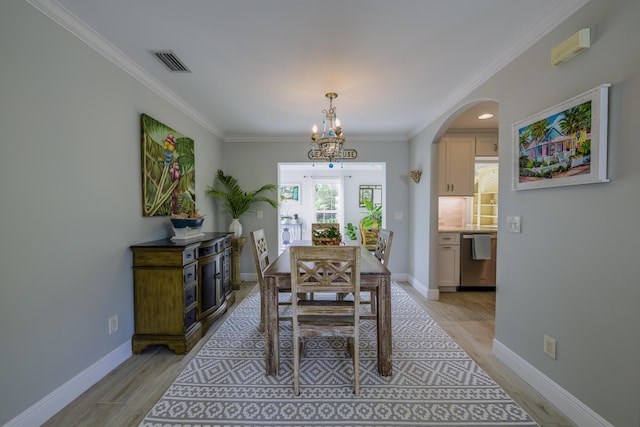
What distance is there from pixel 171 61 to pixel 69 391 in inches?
101

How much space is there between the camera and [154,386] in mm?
1924

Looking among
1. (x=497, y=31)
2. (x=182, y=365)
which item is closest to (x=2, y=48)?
(x=182, y=365)

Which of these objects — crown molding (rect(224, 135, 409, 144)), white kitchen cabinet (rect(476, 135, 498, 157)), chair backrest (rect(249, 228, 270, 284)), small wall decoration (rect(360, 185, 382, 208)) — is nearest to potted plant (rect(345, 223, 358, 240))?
small wall decoration (rect(360, 185, 382, 208))

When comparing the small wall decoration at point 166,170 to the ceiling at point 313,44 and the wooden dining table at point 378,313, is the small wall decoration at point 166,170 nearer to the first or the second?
the ceiling at point 313,44

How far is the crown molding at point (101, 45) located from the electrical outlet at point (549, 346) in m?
3.79

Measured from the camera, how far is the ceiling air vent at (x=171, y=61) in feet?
6.99

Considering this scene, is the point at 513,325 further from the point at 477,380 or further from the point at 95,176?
the point at 95,176

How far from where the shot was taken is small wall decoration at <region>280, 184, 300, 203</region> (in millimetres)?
7656

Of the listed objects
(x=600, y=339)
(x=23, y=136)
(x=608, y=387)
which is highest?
(x=23, y=136)

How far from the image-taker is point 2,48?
1386mm

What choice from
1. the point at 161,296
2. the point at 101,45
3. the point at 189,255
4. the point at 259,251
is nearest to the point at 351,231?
the point at 259,251

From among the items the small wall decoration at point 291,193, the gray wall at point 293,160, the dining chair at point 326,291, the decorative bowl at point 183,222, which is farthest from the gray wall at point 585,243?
the small wall decoration at point 291,193

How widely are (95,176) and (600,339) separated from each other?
3396mm

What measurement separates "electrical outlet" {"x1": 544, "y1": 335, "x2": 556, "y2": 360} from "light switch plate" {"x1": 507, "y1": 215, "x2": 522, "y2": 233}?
0.76 m
